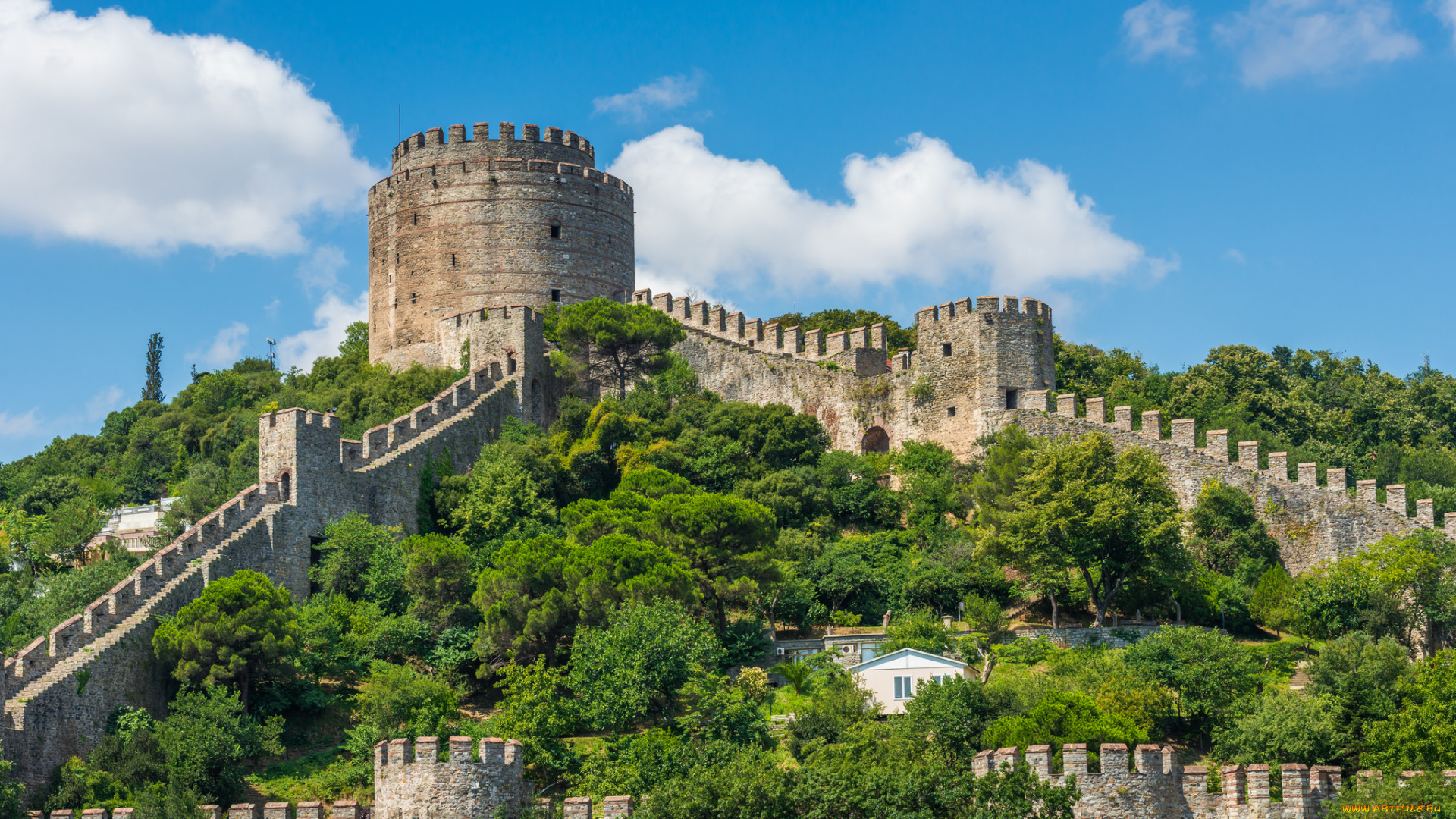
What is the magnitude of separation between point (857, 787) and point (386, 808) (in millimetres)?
7308

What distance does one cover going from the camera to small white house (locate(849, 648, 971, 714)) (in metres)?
34.4

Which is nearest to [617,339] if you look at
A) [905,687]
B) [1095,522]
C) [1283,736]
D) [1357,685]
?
[1095,522]

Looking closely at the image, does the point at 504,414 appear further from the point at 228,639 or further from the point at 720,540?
the point at 228,639

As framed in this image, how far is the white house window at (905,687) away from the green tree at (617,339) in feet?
65.4

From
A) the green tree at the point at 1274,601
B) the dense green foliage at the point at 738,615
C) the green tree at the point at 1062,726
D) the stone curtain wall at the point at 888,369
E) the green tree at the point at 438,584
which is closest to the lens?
the green tree at the point at 1062,726

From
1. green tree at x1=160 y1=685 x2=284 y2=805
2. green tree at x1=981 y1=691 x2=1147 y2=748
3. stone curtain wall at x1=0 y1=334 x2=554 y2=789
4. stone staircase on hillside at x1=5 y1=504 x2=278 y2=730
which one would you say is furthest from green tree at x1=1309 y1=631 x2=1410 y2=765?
stone staircase on hillside at x1=5 y1=504 x2=278 y2=730

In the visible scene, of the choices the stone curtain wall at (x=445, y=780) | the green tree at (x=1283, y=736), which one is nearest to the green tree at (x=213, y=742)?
the stone curtain wall at (x=445, y=780)

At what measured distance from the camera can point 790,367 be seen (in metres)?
52.0

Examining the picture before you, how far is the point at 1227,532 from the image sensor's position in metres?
42.0

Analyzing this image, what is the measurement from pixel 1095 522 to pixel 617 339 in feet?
63.7

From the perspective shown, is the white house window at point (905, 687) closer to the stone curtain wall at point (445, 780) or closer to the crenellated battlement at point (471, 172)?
the stone curtain wall at point (445, 780)

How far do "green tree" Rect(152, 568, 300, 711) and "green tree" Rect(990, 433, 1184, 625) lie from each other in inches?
640

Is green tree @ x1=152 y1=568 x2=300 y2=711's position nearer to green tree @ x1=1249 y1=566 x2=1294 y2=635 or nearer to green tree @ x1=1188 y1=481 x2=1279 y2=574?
green tree @ x1=1249 y1=566 x2=1294 y2=635

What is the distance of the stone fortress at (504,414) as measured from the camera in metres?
30.3
